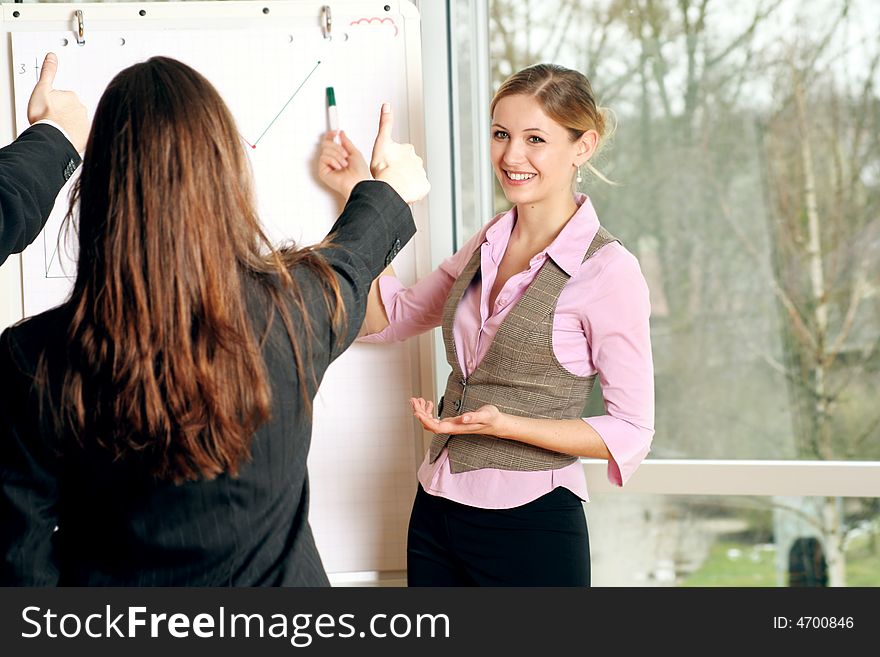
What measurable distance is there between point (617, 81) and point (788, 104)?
35 centimetres

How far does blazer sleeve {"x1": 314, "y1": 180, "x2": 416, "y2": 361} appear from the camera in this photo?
3.51ft

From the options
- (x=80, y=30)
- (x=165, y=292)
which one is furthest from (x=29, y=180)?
(x=80, y=30)

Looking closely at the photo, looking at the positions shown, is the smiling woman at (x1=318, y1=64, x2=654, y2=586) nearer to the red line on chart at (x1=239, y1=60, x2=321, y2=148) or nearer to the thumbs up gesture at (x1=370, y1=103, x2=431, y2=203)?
the thumbs up gesture at (x1=370, y1=103, x2=431, y2=203)

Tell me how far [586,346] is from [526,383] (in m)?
0.11

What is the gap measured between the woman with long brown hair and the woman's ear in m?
0.62

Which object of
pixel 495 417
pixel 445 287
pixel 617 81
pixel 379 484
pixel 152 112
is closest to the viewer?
pixel 152 112

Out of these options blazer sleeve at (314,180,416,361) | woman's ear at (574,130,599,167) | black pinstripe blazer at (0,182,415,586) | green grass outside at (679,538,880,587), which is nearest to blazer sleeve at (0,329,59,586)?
black pinstripe blazer at (0,182,415,586)

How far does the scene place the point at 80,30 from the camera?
1.69 meters

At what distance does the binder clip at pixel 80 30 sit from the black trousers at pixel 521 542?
1095 millimetres

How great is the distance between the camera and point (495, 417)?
1.35 meters

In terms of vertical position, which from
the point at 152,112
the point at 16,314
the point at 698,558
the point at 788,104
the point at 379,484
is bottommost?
the point at 698,558

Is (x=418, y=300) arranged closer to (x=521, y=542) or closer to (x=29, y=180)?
(x=521, y=542)

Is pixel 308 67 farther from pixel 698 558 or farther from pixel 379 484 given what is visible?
pixel 698 558
